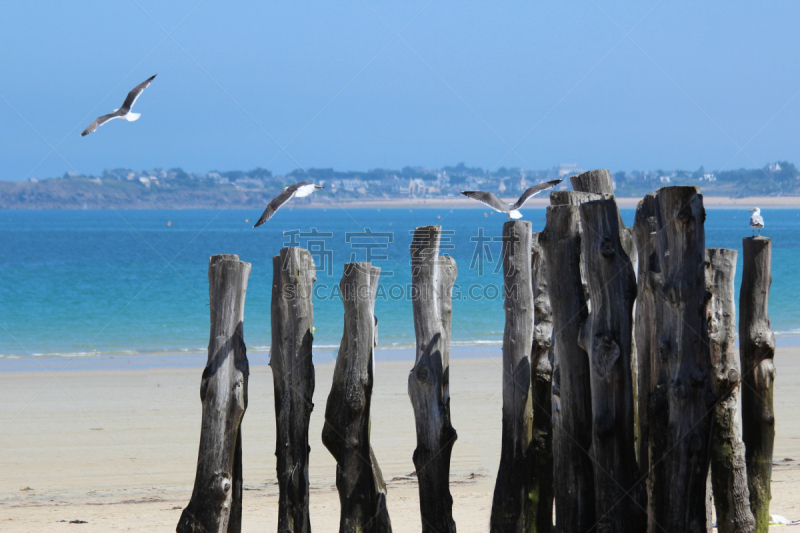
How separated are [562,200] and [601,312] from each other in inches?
33.9

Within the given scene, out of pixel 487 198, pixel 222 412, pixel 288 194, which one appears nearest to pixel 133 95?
pixel 288 194

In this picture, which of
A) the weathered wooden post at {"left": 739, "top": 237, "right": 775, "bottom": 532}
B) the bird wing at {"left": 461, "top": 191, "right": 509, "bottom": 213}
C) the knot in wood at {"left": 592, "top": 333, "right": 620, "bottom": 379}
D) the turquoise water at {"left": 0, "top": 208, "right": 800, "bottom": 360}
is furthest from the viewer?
the turquoise water at {"left": 0, "top": 208, "right": 800, "bottom": 360}

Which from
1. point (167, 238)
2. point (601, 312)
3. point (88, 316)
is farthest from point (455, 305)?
point (167, 238)

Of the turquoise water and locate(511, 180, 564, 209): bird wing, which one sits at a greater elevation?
locate(511, 180, 564, 209): bird wing

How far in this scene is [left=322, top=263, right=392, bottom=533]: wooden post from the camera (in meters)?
4.43

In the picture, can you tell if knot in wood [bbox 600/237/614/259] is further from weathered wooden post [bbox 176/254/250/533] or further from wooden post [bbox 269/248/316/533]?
weathered wooden post [bbox 176/254/250/533]

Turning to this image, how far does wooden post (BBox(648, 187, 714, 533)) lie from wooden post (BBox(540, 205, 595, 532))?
396 millimetres

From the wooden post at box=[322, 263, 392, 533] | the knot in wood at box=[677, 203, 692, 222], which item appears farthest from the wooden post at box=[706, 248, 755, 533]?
the wooden post at box=[322, 263, 392, 533]

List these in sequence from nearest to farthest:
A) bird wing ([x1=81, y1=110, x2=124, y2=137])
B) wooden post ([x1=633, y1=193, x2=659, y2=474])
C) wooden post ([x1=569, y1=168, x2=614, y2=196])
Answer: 1. wooden post ([x1=633, y1=193, x2=659, y2=474])
2. wooden post ([x1=569, y1=168, x2=614, y2=196])
3. bird wing ([x1=81, y1=110, x2=124, y2=137])

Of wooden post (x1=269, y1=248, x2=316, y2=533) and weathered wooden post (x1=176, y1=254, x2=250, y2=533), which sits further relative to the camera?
wooden post (x1=269, y1=248, x2=316, y2=533)

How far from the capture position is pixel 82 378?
45.1 feet

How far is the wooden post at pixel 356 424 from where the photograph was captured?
14.5 feet

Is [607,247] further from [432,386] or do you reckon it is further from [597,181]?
[432,386]

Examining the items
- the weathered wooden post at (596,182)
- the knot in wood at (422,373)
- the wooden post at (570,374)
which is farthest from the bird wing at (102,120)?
the wooden post at (570,374)
